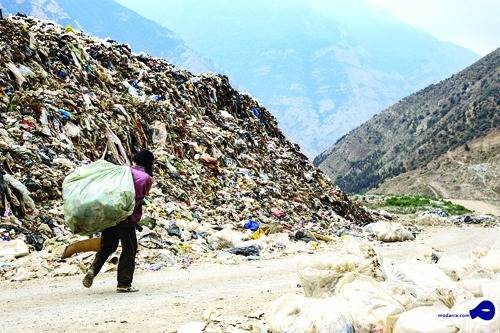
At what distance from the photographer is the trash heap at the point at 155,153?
9177 millimetres

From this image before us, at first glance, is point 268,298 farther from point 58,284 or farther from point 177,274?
point 58,284

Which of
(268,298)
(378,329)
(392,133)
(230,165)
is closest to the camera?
(378,329)

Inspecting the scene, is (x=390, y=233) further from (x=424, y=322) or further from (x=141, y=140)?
(x=424, y=322)

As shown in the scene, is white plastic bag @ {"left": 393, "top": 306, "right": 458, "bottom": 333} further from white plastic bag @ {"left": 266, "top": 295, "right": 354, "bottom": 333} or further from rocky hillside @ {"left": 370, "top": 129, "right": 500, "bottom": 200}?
rocky hillside @ {"left": 370, "top": 129, "right": 500, "bottom": 200}

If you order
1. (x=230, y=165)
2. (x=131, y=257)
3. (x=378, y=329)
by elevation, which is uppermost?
(x=230, y=165)

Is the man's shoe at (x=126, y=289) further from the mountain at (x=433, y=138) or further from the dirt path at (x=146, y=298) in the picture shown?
the mountain at (x=433, y=138)

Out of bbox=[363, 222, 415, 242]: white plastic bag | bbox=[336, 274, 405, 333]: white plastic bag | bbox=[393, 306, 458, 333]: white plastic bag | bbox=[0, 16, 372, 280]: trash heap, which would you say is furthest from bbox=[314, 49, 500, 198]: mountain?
bbox=[393, 306, 458, 333]: white plastic bag

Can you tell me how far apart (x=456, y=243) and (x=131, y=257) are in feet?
31.2

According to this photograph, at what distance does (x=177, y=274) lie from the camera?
747 centimetres

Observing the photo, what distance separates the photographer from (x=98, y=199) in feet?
18.0

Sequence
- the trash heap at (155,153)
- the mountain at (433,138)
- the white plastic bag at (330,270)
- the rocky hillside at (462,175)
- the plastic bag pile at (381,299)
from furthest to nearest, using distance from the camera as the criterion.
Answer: the mountain at (433,138) < the rocky hillside at (462,175) < the trash heap at (155,153) < the white plastic bag at (330,270) < the plastic bag pile at (381,299)

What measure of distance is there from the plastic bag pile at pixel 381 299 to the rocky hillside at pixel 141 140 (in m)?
5.57

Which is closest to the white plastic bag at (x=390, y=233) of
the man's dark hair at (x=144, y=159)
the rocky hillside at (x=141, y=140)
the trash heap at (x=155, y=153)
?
the trash heap at (x=155, y=153)

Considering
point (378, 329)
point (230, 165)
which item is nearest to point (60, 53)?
point (230, 165)
